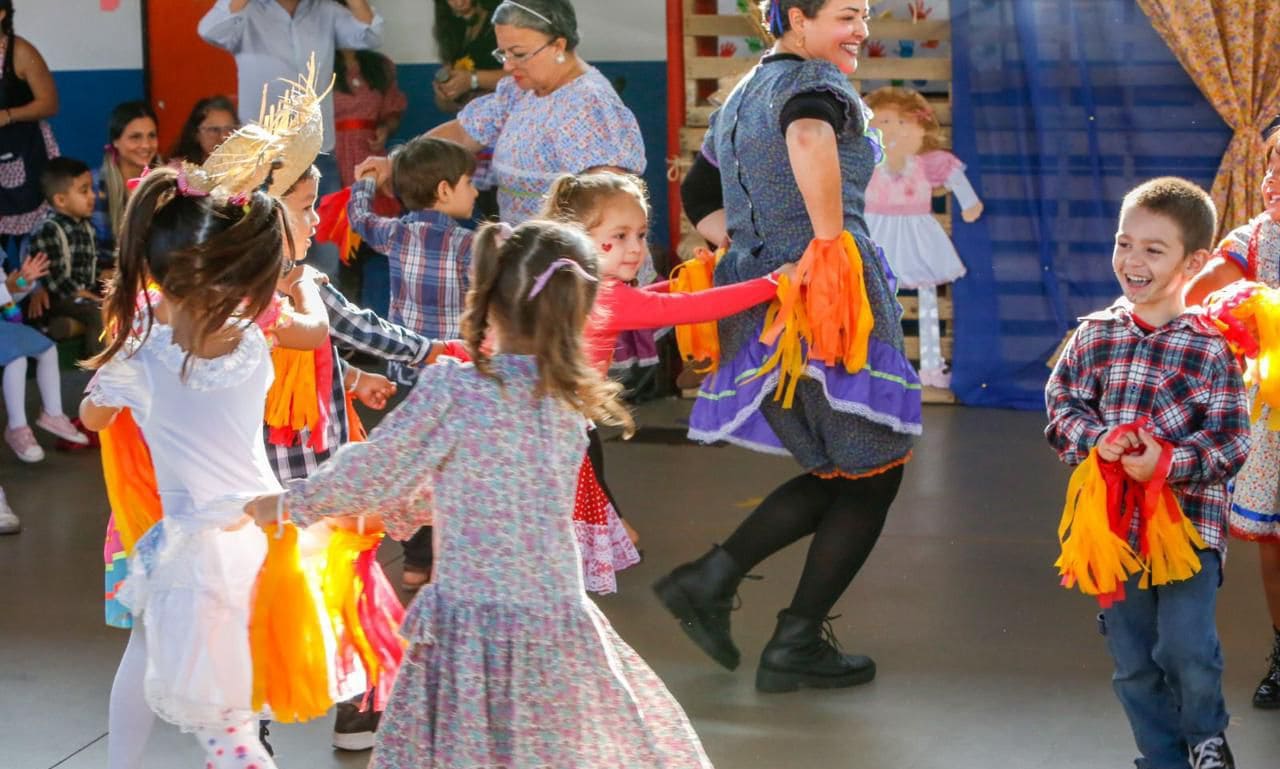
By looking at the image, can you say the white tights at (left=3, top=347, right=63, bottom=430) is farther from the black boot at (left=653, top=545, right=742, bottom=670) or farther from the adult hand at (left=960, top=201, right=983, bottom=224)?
the adult hand at (left=960, top=201, right=983, bottom=224)

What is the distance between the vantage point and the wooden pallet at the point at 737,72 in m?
7.23

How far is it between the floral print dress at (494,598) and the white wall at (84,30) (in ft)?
22.3

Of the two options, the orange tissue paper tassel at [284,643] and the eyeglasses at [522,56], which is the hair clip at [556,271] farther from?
the eyeglasses at [522,56]

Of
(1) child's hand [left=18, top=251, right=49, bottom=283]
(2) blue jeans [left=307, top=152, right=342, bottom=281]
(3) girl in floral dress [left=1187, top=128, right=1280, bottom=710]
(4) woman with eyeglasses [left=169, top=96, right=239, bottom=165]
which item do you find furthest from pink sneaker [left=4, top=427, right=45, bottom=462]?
(3) girl in floral dress [left=1187, top=128, right=1280, bottom=710]

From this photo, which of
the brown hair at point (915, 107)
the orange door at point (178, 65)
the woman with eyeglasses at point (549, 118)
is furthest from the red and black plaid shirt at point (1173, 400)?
the orange door at point (178, 65)

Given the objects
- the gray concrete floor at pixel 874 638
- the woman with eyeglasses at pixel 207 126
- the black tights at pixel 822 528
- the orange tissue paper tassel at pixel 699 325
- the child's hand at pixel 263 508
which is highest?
the woman with eyeglasses at pixel 207 126

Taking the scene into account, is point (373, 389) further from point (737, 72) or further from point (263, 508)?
point (737, 72)

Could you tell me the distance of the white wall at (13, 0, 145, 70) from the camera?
8.70 metres

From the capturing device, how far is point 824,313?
3.53m

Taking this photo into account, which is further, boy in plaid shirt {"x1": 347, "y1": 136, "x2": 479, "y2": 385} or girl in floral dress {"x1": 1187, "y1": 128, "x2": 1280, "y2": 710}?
boy in plaid shirt {"x1": 347, "y1": 136, "x2": 479, "y2": 385}

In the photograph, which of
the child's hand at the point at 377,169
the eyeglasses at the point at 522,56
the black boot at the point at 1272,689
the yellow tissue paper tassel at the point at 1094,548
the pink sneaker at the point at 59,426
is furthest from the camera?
the pink sneaker at the point at 59,426

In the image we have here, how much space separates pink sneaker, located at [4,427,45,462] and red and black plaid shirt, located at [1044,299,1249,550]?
14.7 feet

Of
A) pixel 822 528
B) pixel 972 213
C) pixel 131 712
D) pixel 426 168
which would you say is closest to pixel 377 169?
pixel 426 168

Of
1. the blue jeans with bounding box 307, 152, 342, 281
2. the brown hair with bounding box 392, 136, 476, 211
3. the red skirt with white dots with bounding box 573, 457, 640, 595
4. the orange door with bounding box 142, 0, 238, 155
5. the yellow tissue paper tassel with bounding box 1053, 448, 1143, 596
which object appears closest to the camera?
the yellow tissue paper tassel with bounding box 1053, 448, 1143, 596
